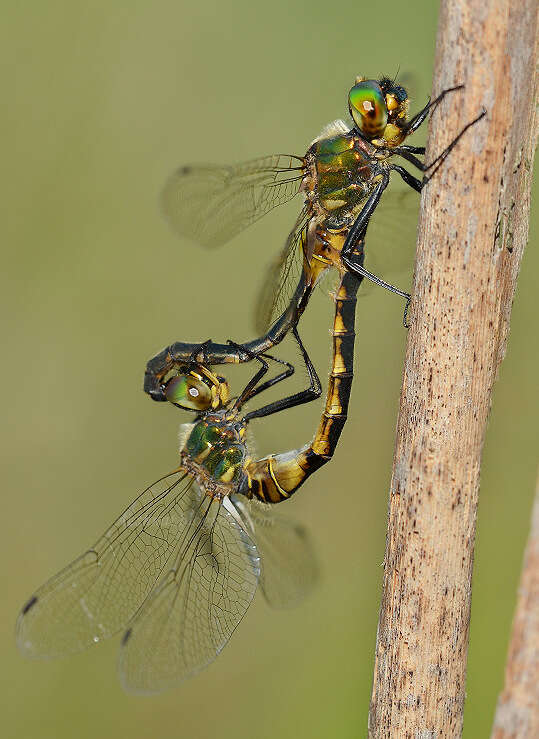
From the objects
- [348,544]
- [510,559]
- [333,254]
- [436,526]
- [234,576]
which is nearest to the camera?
[436,526]

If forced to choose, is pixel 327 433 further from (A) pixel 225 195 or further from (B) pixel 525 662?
(B) pixel 525 662

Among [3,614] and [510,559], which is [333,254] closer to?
[510,559]

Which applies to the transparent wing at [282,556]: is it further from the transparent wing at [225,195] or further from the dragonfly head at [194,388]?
the transparent wing at [225,195]

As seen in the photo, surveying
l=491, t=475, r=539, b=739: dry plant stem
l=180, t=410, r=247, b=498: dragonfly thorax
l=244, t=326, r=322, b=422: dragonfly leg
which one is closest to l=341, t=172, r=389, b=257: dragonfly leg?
l=244, t=326, r=322, b=422: dragonfly leg

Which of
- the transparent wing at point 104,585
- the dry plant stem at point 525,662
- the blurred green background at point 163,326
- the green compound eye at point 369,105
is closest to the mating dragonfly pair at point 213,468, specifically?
the transparent wing at point 104,585

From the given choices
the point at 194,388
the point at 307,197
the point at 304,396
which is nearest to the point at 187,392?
the point at 194,388

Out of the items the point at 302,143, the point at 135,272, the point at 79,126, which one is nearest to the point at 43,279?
the point at 135,272
